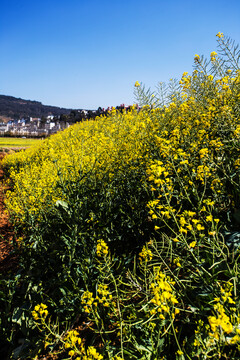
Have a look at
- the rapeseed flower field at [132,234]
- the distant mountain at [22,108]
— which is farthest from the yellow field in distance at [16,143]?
the distant mountain at [22,108]

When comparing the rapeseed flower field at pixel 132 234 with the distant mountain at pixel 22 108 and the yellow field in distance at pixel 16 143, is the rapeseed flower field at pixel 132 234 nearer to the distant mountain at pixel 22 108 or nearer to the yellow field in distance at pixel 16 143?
the yellow field in distance at pixel 16 143

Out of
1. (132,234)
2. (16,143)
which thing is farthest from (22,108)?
(132,234)

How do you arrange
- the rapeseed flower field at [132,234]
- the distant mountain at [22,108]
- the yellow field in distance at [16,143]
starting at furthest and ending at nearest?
the distant mountain at [22,108]
the yellow field in distance at [16,143]
the rapeseed flower field at [132,234]

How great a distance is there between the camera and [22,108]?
404ft

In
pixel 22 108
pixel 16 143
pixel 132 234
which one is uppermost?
pixel 22 108

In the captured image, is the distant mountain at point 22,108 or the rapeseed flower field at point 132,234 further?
the distant mountain at point 22,108

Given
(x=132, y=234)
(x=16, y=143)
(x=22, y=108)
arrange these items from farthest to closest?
1. (x=22, y=108)
2. (x=16, y=143)
3. (x=132, y=234)

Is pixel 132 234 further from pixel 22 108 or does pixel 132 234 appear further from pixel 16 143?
pixel 22 108

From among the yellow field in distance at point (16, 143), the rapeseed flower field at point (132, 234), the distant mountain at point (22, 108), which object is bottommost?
the yellow field in distance at point (16, 143)

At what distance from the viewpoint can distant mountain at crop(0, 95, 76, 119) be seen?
112450 mm

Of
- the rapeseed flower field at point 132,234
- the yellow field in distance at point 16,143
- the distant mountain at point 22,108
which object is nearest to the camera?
the rapeseed flower field at point 132,234

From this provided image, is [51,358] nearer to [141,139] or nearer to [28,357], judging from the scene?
[28,357]

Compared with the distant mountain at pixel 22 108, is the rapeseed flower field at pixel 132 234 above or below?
below

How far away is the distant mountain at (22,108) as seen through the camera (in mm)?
112450
